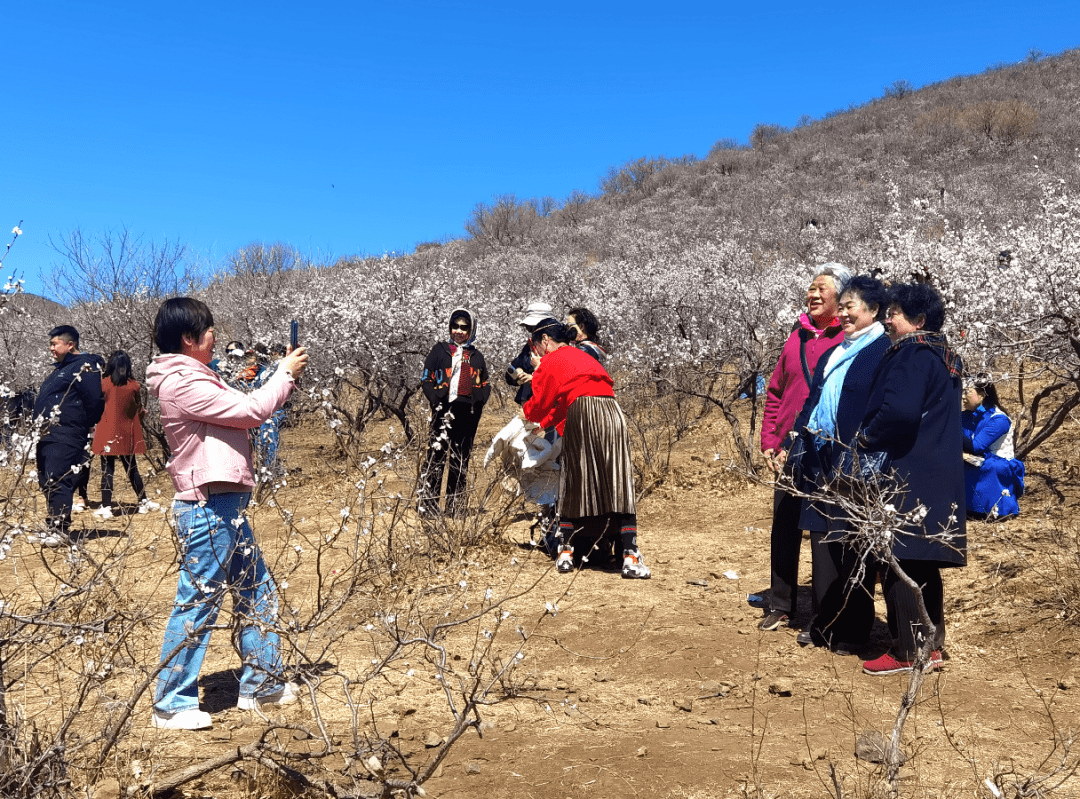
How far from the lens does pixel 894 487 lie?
4.18 m

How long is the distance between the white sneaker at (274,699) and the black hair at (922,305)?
3.30 m

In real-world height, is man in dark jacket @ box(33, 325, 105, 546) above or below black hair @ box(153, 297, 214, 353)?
below

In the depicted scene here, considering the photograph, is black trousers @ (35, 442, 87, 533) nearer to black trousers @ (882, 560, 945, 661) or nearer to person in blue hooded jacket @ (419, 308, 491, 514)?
person in blue hooded jacket @ (419, 308, 491, 514)

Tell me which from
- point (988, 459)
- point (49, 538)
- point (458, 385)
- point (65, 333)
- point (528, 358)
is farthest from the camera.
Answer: point (528, 358)

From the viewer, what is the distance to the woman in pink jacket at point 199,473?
362 centimetres

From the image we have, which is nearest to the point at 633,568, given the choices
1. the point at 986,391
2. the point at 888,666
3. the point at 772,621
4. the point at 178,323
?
the point at 772,621

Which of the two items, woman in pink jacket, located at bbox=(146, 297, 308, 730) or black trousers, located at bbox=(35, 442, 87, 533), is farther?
black trousers, located at bbox=(35, 442, 87, 533)

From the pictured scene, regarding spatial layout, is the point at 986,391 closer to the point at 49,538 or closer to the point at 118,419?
the point at 49,538

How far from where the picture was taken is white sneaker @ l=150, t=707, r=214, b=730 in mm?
3613

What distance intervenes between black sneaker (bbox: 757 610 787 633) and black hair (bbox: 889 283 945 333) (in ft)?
6.28

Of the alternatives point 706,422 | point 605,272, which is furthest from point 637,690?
point 605,272

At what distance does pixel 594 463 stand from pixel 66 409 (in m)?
4.74

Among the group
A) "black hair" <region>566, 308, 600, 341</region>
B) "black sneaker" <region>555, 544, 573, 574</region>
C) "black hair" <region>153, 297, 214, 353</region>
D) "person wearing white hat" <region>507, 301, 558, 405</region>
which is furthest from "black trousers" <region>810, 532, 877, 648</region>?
"black hair" <region>153, 297, 214, 353</region>

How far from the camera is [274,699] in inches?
156
